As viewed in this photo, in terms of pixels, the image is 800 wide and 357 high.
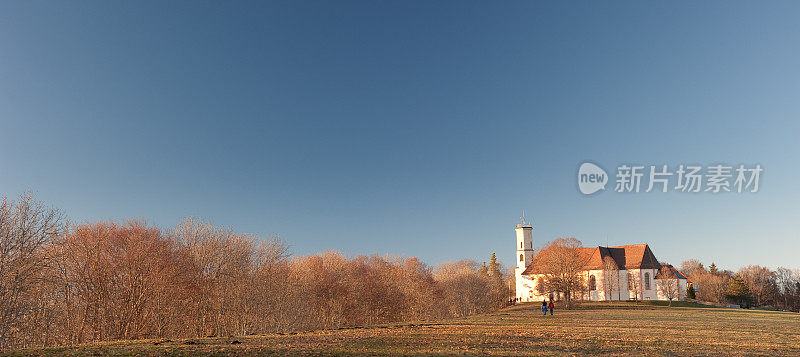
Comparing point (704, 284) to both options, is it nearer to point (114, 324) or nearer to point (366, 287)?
point (366, 287)

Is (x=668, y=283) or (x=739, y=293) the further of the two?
(x=739, y=293)

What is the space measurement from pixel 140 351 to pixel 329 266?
132ft

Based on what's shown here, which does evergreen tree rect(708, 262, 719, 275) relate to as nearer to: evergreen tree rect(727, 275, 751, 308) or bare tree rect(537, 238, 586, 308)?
evergreen tree rect(727, 275, 751, 308)

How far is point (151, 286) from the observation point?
101ft

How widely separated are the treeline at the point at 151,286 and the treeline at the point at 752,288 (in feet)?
249

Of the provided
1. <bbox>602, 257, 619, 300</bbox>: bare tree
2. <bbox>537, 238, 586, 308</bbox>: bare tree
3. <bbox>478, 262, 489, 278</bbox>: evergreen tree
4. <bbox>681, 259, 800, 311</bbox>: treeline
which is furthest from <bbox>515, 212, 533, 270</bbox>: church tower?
<bbox>537, 238, 586, 308</bbox>: bare tree

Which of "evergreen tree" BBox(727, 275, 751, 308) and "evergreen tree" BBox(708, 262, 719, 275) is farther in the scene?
"evergreen tree" BBox(708, 262, 719, 275)

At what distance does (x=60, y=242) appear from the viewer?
89.2ft

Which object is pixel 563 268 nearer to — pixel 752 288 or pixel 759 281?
pixel 752 288

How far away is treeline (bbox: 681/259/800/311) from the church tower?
33433 millimetres

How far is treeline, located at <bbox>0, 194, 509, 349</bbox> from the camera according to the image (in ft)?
79.0

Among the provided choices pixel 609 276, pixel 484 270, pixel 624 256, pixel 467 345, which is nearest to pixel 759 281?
pixel 624 256

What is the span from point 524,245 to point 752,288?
158ft

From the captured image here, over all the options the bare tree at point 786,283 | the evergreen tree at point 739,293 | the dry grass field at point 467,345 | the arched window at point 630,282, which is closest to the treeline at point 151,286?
the dry grass field at point 467,345
